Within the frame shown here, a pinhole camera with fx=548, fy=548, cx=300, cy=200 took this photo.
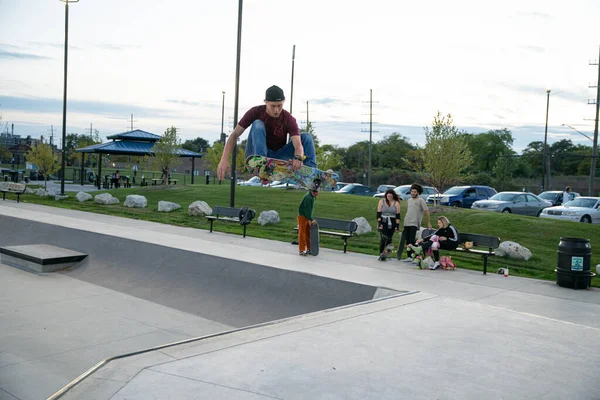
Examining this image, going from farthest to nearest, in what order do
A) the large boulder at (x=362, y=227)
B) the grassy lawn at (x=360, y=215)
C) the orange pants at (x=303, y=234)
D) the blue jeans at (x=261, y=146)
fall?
the large boulder at (x=362, y=227) < the grassy lawn at (x=360, y=215) < the orange pants at (x=303, y=234) < the blue jeans at (x=261, y=146)

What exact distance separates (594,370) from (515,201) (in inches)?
876

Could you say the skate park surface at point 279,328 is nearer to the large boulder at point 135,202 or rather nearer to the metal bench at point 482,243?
the metal bench at point 482,243

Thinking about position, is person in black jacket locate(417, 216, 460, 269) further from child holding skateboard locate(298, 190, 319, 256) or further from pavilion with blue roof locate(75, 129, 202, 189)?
pavilion with blue roof locate(75, 129, 202, 189)

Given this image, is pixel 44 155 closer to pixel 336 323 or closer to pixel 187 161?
pixel 336 323

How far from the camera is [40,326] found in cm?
841

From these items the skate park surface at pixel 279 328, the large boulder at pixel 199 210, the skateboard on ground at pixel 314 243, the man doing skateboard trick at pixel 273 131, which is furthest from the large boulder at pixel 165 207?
the man doing skateboard trick at pixel 273 131

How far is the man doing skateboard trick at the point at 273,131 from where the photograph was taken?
27.5 ft

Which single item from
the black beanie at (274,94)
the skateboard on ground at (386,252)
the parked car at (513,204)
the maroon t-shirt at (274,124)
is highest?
the black beanie at (274,94)

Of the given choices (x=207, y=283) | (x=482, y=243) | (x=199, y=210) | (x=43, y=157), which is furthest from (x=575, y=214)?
(x=43, y=157)

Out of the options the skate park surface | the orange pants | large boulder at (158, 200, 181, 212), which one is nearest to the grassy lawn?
large boulder at (158, 200, 181, 212)

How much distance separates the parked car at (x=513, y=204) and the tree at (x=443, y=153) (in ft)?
11.0

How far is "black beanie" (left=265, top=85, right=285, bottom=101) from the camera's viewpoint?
8.55 metres

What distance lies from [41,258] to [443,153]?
16.0 metres

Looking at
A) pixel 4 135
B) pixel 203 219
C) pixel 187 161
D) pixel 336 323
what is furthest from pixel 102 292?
pixel 187 161
